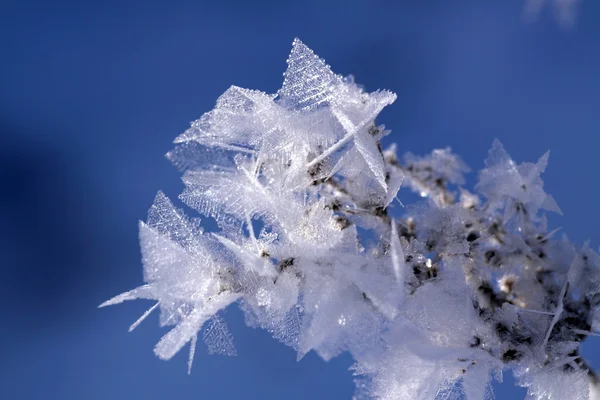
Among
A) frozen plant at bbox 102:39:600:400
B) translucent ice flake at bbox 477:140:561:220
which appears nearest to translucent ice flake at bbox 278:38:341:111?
frozen plant at bbox 102:39:600:400

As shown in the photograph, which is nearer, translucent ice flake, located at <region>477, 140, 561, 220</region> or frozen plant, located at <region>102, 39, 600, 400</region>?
frozen plant, located at <region>102, 39, 600, 400</region>

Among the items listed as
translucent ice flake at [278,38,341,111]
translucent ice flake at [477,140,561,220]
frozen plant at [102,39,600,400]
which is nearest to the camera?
frozen plant at [102,39,600,400]

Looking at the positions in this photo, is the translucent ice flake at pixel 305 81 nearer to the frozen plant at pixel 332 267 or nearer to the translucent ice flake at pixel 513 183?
the frozen plant at pixel 332 267

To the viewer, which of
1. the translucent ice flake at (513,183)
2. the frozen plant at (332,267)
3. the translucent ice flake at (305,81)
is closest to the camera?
the frozen plant at (332,267)

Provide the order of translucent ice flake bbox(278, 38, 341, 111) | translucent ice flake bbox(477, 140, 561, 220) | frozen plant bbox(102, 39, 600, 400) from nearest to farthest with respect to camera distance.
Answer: frozen plant bbox(102, 39, 600, 400) → translucent ice flake bbox(278, 38, 341, 111) → translucent ice flake bbox(477, 140, 561, 220)

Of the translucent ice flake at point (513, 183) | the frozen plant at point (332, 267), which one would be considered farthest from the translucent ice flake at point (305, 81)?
the translucent ice flake at point (513, 183)

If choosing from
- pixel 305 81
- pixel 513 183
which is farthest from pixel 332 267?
pixel 513 183

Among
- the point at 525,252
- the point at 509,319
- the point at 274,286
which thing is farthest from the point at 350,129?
the point at 525,252

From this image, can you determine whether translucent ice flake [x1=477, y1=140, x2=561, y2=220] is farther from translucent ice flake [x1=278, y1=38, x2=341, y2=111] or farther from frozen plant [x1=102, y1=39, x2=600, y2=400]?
translucent ice flake [x1=278, y1=38, x2=341, y2=111]
